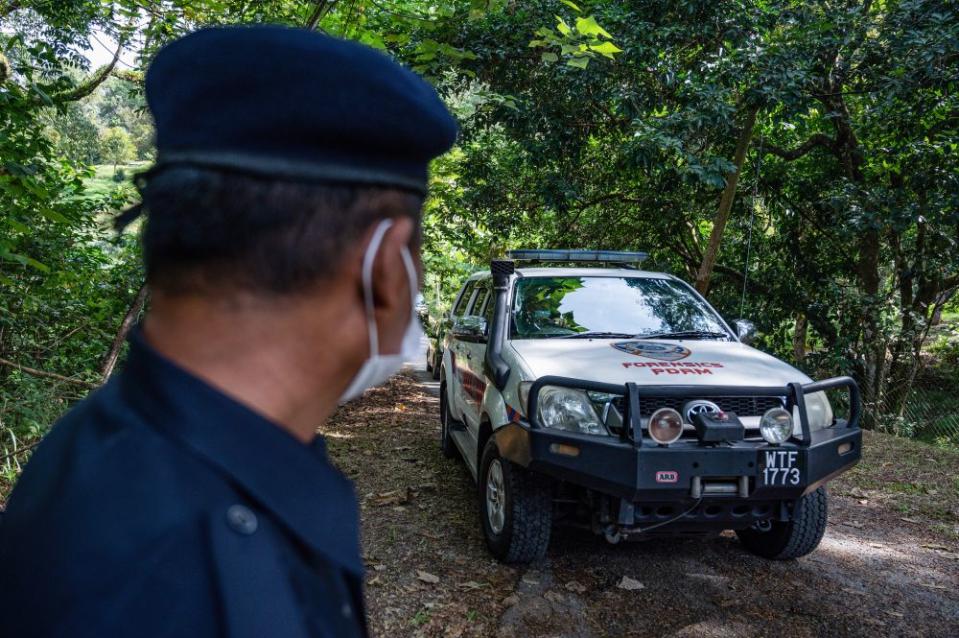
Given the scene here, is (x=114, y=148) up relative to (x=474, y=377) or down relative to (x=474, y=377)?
up

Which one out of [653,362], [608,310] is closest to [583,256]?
[608,310]

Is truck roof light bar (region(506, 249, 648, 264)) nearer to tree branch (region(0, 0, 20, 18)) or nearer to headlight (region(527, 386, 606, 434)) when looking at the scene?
headlight (region(527, 386, 606, 434))

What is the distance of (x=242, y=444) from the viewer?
2.74 feet

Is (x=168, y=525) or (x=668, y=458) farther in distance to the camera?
(x=668, y=458)

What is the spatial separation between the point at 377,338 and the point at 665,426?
2857 millimetres

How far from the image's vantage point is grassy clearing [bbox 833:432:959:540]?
5809 millimetres

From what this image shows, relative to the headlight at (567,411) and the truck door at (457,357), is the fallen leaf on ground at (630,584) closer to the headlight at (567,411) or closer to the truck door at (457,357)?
the headlight at (567,411)

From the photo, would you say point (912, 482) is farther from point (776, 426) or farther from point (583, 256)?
point (776, 426)

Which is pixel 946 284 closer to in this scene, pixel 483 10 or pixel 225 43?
pixel 483 10

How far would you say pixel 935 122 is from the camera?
9602 mm

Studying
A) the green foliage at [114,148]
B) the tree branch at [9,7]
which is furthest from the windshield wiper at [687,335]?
the green foliage at [114,148]

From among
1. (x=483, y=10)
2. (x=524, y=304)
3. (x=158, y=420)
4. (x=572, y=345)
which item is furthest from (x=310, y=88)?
(x=524, y=304)

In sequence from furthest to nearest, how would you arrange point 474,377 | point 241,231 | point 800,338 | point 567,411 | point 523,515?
point 800,338 → point 474,377 → point 523,515 → point 567,411 → point 241,231

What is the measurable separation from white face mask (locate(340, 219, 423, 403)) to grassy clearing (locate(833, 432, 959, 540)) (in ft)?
18.6
